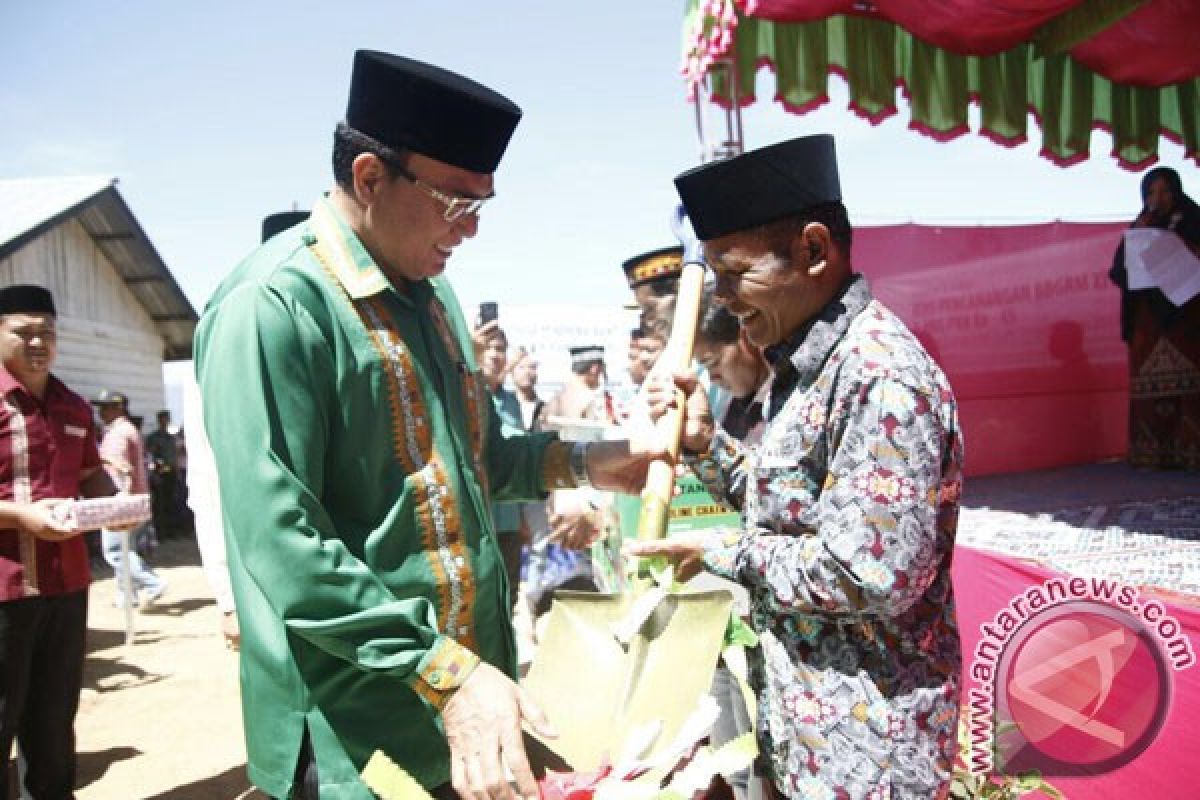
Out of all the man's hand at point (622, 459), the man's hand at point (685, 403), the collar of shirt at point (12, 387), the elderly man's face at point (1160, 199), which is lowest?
the man's hand at point (622, 459)

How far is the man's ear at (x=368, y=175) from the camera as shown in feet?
5.16

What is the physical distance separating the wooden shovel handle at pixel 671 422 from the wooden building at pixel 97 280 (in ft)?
36.9

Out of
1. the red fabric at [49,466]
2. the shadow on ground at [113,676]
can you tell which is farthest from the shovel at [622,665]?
the shadow on ground at [113,676]

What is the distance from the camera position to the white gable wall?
1215 centimetres

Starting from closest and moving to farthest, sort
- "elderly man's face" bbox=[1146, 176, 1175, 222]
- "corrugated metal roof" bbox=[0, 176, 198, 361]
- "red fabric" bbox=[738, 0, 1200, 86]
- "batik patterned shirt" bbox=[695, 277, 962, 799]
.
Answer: "batik patterned shirt" bbox=[695, 277, 962, 799], "red fabric" bbox=[738, 0, 1200, 86], "elderly man's face" bbox=[1146, 176, 1175, 222], "corrugated metal roof" bbox=[0, 176, 198, 361]

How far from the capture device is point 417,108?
1.55 meters

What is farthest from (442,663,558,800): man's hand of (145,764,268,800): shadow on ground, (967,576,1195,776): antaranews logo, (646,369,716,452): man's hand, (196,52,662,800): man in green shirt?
(145,764,268,800): shadow on ground

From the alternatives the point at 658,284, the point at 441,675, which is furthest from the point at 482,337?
the point at 441,675

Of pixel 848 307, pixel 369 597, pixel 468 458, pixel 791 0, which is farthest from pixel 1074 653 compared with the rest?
pixel 791 0

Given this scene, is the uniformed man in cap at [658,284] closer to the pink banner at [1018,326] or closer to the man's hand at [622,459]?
the man's hand at [622,459]

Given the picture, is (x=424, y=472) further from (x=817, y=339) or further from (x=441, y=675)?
(x=817, y=339)

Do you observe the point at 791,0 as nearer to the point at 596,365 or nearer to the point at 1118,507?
the point at 1118,507

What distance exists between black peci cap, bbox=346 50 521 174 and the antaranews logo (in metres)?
2.40

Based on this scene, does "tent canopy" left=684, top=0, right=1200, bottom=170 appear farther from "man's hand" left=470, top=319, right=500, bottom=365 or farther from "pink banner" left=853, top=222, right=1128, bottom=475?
"man's hand" left=470, top=319, right=500, bottom=365
